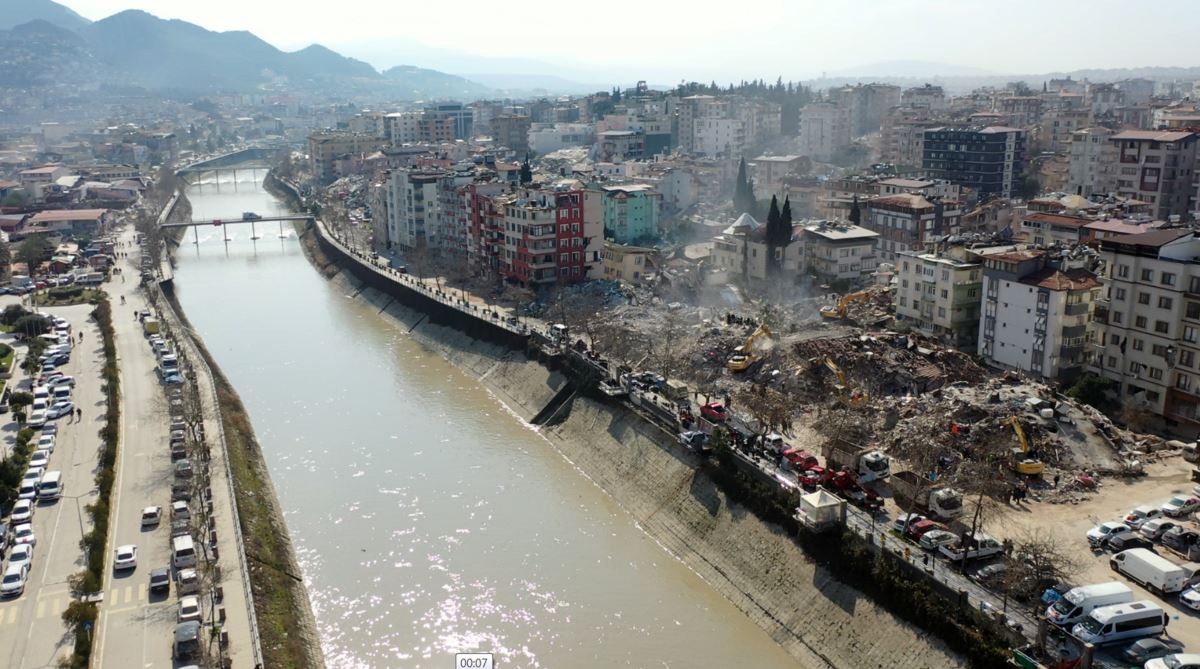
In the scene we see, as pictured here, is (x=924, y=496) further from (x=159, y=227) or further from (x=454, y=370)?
(x=159, y=227)

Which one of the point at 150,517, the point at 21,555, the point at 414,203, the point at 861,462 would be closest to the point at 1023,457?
the point at 861,462

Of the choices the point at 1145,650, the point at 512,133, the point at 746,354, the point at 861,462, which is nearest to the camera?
the point at 1145,650

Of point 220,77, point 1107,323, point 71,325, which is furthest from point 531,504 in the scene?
point 220,77

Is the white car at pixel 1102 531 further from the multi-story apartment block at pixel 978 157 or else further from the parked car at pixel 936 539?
the multi-story apartment block at pixel 978 157

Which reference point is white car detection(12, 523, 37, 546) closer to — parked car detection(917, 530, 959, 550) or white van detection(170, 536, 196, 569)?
white van detection(170, 536, 196, 569)

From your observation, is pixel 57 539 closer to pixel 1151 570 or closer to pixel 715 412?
pixel 715 412

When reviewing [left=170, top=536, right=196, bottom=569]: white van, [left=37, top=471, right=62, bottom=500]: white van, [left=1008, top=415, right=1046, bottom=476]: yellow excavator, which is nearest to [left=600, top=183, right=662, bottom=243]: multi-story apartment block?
[left=1008, top=415, right=1046, bottom=476]: yellow excavator

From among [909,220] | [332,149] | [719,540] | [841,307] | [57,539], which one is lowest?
[719,540]
